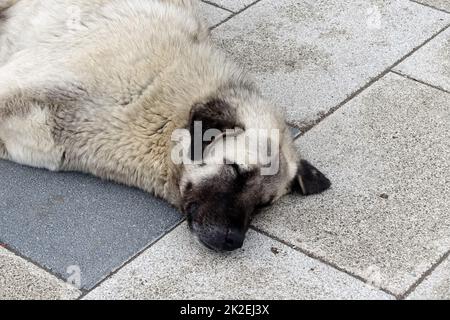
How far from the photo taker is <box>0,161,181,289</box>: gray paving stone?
13.0 ft

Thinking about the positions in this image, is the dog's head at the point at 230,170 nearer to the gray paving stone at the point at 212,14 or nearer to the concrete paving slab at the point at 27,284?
the concrete paving slab at the point at 27,284

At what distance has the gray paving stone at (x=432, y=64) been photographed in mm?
5543

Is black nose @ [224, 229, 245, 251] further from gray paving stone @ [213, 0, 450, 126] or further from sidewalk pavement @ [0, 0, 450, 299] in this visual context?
gray paving stone @ [213, 0, 450, 126]

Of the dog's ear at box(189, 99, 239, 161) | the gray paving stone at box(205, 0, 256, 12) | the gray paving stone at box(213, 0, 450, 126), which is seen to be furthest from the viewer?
the gray paving stone at box(205, 0, 256, 12)

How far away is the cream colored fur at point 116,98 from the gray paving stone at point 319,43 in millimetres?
874

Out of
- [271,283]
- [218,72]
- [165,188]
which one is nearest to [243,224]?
[271,283]

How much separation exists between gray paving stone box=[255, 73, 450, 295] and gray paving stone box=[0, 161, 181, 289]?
642 millimetres

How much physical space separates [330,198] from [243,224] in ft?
2.36

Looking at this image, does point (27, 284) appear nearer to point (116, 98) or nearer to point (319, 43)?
point (116, 98)

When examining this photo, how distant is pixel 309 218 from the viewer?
4309 mm

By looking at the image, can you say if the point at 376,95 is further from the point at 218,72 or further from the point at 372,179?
the point at 218,72

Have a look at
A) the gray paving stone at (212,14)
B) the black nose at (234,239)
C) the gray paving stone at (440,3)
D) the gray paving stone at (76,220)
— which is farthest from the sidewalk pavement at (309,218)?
the gray paving stone at (440,3)

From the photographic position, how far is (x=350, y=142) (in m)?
4.92

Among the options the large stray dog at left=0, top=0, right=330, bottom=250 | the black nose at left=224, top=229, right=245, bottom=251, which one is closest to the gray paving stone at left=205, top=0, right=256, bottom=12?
the large stray dog at left=0, top=0, right=330, bottom=250
